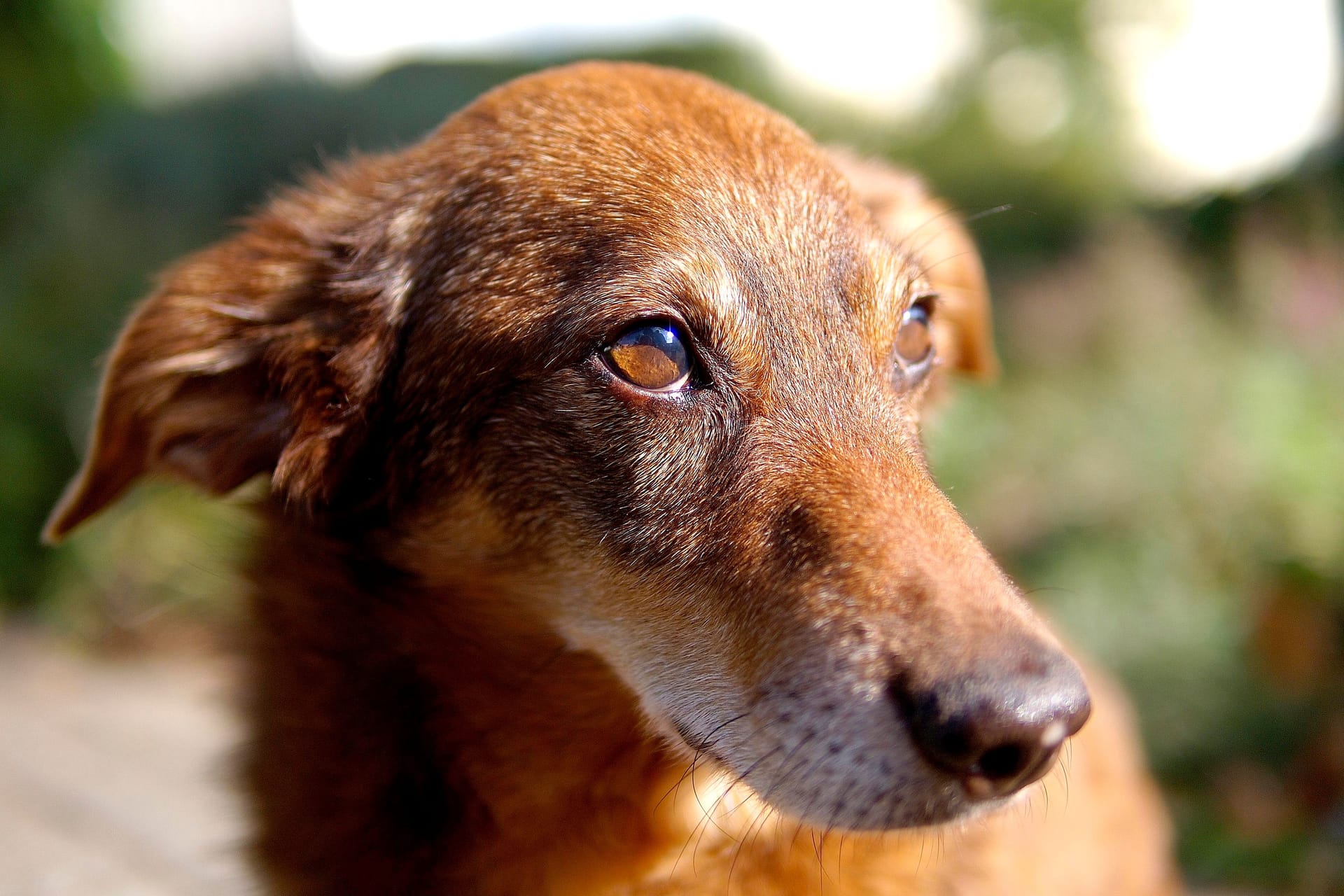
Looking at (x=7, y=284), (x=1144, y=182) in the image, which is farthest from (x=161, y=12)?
(x=1144, y=182)

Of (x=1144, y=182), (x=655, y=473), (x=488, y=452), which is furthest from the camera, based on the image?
(x=1144, y=182)

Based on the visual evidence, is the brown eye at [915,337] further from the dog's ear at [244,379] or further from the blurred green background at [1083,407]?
the blurred green background at [1083,407]

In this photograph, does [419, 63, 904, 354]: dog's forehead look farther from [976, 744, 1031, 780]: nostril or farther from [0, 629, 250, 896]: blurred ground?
[0, 629, 250, 896]: blurred ground

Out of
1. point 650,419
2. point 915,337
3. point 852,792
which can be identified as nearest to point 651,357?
point 650,419

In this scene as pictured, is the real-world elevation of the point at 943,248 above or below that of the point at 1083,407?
above

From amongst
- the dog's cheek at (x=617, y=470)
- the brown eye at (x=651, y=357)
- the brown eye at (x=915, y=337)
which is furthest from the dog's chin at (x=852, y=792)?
the brown eye at (x=915, y=337)

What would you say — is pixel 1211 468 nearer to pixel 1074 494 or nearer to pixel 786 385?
pixel 1074 494

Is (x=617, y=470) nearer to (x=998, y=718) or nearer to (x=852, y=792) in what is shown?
(x=852, y=792)
